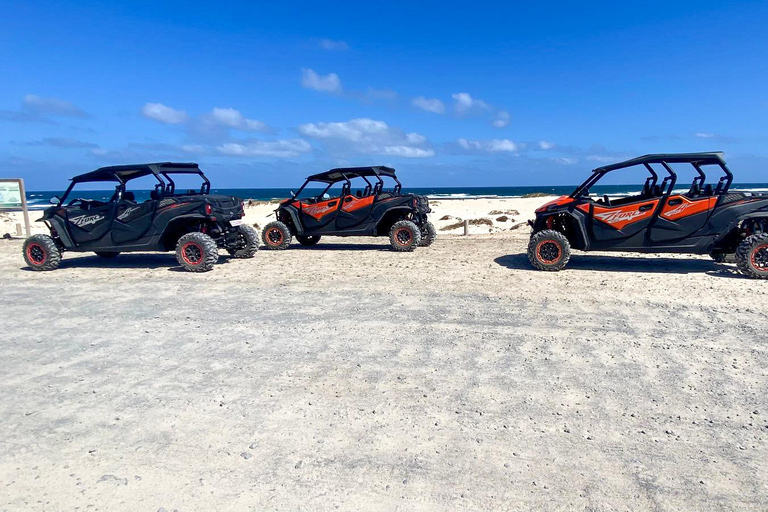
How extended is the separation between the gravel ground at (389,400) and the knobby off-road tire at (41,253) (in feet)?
9.68

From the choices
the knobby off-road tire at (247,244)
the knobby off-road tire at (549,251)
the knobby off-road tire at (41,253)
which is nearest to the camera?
the knobby off-road tire at (549,251)

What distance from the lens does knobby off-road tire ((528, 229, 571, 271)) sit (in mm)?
9023

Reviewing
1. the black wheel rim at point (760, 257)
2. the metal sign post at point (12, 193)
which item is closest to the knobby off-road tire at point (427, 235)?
the black wheel rim at point (760, 257)

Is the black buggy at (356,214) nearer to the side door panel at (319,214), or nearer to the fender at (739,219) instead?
the side door panel at (319,214)

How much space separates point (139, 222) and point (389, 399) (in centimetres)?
804

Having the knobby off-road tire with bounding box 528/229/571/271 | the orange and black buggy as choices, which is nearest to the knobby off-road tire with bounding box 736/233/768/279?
the orange and black buggy

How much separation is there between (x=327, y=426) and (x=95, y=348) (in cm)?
304

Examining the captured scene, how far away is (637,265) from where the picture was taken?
9609 millimetres

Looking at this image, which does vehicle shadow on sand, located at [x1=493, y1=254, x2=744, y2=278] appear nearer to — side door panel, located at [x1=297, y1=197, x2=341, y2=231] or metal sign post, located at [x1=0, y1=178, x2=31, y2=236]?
side door panel, located at [x1=297, y1=197, x2=341, y2=231]

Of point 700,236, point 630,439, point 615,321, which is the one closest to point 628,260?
point 700,236

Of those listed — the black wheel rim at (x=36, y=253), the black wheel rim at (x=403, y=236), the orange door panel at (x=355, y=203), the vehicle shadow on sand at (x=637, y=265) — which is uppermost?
the orange door panel at (x=355, y=203)

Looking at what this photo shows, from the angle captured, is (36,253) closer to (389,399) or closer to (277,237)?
(277,237)

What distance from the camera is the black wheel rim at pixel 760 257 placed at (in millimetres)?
7918

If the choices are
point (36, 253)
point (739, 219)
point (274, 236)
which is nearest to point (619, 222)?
point (739, 219)
